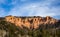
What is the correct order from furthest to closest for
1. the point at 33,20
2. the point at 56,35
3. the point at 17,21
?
the point at 33,20, the point at 17,21, the point at 56,35

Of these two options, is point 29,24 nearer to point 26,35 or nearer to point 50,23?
point 50,23

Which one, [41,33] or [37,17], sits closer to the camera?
[41,33]

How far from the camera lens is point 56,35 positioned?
173 ft

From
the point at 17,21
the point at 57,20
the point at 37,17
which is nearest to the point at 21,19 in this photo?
the point at 17,21

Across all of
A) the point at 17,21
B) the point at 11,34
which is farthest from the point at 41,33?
the point at 17,21

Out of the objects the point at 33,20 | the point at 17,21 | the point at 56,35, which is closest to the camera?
the point at 56,35

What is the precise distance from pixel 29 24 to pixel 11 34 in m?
121

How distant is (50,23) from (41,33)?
115 m

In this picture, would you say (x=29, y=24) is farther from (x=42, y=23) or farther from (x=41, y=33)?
(x=41, y=33)

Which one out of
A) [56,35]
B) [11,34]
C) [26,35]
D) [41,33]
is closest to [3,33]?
[11,34]

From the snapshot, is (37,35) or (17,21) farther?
(17,21)

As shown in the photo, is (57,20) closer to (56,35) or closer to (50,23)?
(50,23)

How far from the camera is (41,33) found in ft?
174

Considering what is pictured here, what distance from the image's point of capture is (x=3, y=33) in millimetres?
55250
